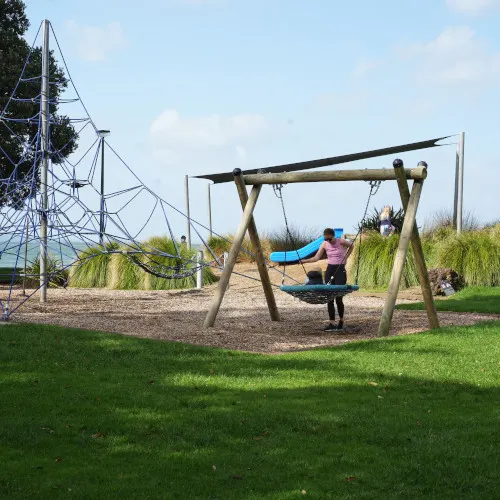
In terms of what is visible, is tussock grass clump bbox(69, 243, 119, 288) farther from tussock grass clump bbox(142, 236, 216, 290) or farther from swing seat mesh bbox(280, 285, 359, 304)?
swing seat mesh bbox(280, 285, 359, 304)

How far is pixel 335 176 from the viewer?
35.0 feet

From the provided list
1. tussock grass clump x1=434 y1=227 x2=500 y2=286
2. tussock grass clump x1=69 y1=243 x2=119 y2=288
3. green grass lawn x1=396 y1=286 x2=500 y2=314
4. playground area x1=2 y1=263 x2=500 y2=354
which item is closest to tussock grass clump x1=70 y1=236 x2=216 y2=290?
tussock grass clump x1=69 y1=243 x2=119 y2=288

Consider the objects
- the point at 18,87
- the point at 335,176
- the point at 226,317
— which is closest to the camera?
the point at 335,176

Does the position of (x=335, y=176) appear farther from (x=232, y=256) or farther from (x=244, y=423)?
(x=244, y=423)

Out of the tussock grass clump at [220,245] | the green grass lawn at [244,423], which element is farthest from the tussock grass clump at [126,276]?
the green grass lawn at [244,423]

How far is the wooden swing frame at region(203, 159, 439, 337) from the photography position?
10.3m

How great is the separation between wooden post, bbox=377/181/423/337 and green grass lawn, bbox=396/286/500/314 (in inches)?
149

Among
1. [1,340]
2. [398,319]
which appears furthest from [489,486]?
[398,319]

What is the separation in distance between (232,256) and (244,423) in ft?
18.4

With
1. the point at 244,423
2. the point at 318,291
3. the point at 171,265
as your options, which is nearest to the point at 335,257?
the point at 318,291

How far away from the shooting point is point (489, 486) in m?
4.46

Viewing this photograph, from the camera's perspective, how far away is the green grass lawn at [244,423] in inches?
177

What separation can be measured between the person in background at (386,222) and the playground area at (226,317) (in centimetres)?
387

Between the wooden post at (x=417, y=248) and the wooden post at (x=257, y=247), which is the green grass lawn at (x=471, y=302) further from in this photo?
the wooden post at (x=257, y=247)
